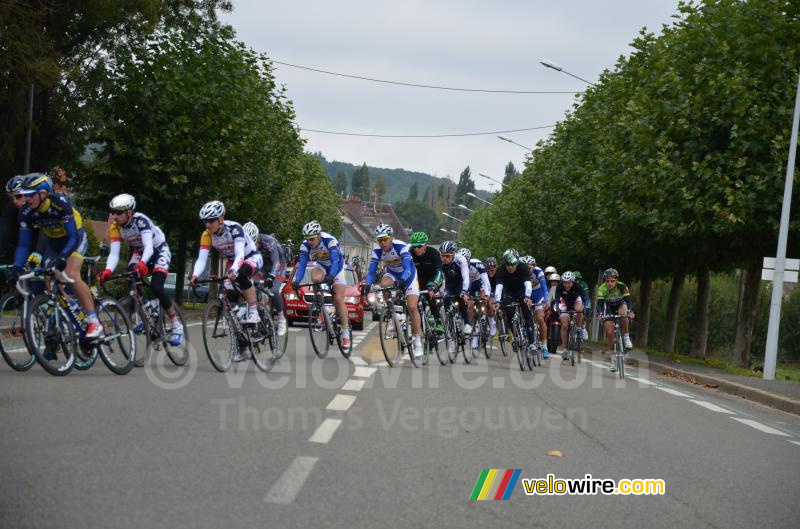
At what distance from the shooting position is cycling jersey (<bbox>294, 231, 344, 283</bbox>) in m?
14.3

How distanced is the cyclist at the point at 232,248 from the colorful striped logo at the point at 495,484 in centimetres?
567

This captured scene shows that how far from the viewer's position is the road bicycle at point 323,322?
1462 cm

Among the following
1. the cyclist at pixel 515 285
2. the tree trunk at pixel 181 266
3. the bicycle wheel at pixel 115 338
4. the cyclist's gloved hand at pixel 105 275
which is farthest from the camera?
the tree trunk at pixel 181 266

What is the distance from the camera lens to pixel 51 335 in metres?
10.1

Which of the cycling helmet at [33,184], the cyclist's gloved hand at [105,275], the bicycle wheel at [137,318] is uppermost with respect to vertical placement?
the cycling helmet at [33,184]

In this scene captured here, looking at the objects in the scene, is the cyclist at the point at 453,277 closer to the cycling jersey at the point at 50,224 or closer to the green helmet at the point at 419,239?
the green helmet at the point at 419,239

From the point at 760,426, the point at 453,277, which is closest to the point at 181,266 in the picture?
the point at 453,277

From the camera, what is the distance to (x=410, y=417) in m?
8.91

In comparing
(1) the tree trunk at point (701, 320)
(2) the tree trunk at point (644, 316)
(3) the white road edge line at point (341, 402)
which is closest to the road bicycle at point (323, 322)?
(3) the white road edge line at point (341, 402)

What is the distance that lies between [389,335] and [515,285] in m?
3.42

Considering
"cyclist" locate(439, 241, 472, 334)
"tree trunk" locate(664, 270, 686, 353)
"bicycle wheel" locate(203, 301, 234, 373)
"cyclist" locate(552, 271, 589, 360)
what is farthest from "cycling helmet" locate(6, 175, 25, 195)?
"tree trunk" locate(664, 270, 686, 353)

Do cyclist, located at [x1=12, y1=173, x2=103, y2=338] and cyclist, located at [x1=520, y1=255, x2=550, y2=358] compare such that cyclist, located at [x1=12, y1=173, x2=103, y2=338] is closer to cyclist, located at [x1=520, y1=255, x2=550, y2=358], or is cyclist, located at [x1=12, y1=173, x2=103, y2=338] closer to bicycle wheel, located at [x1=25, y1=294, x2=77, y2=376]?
bicycle wheel, located at [x1=25, y1=294, x2=77, y2=376]

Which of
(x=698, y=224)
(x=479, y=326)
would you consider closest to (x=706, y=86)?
(x=698, y=224)

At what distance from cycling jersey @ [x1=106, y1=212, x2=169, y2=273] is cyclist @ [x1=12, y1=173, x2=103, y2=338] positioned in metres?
0.74
